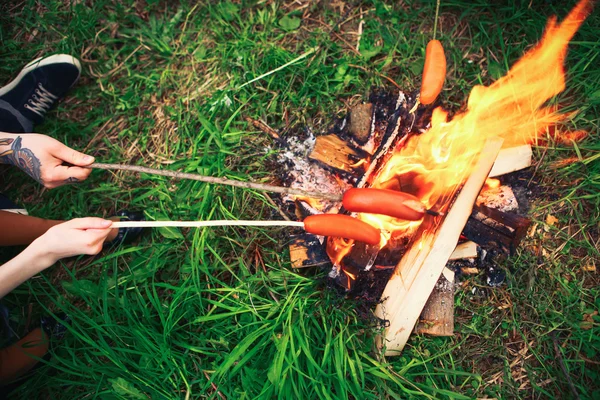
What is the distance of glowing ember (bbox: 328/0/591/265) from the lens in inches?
96.2

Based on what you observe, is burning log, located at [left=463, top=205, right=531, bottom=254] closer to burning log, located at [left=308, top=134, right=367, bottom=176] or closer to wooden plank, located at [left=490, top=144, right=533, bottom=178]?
wooden plank, located at [left=490, top=144, right=533, bottom=178]

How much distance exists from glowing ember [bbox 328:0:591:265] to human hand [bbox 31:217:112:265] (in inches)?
54.8

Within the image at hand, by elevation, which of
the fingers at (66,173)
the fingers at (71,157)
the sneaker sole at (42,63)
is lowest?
the fingers at (66,173)

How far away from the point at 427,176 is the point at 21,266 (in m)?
2.40

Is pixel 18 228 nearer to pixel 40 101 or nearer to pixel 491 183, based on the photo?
pixel 40 101

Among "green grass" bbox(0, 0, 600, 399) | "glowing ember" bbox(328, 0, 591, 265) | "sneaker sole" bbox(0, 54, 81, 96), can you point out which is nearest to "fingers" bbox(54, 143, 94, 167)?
"green grass" bbox(0, 0, 600, 399)

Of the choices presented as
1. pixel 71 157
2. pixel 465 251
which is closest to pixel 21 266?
pixel 71 157

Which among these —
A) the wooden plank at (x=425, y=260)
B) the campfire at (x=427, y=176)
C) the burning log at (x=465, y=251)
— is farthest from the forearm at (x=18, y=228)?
the burning log at (x=465, y=251)

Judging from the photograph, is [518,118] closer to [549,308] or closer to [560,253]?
[560,253]

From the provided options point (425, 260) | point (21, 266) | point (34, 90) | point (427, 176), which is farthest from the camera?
point (34, 90)

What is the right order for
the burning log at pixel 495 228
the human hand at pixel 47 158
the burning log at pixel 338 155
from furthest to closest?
the burning log at pixel 338 155, the human hand at pixel 47 158, the burning log at pixel 495 228

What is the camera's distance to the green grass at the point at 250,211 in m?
2.43

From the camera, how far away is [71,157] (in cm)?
258

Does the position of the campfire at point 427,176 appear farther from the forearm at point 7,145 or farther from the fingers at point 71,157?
the forearm at point 7,145
